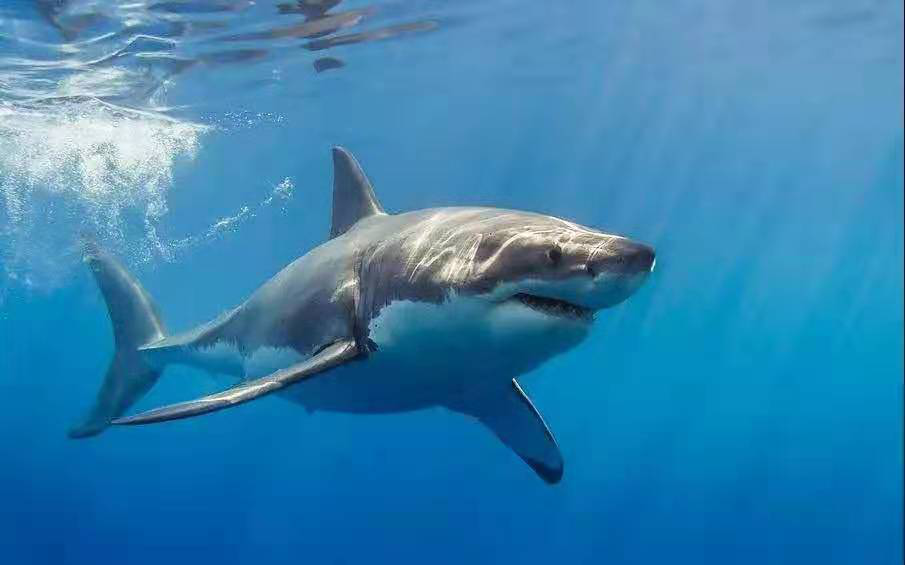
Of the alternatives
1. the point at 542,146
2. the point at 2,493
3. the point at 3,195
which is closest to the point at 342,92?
the point at 542,146

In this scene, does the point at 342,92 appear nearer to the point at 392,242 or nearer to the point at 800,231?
the point at 392,242

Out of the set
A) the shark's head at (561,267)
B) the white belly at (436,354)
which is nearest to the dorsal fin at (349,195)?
the white belly at (436,354)

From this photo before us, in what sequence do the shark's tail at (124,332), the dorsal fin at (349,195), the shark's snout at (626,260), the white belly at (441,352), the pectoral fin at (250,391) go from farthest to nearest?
the shark's tail at (124,332), the dorsal fin at (349,195), the pectoral fin at (250,391), the white belly at (441,352), the shark's snout at (626,260)

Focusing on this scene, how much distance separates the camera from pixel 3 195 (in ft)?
101

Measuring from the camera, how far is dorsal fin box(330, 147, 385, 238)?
7027 mm

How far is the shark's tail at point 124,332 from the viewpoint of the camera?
9188mm

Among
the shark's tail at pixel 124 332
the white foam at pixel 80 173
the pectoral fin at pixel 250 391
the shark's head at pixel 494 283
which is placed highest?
the shark's head at pixel 494 283

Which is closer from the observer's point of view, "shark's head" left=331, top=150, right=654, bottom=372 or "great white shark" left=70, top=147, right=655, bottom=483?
"shark's head" left=331, top=150, right=654, bottom=372

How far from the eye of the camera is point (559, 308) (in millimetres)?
3641

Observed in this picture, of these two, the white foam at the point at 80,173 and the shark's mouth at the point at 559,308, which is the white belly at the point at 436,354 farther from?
the white foam at the point at 80,173

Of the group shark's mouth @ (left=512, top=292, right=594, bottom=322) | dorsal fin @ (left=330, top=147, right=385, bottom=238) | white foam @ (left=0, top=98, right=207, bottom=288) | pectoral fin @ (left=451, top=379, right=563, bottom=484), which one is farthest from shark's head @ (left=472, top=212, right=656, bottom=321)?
white foam @ (left=0, top=98, right=207, bottom=288)

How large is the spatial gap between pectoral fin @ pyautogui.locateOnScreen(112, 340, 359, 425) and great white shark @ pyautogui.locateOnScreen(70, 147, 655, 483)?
0.03 ft

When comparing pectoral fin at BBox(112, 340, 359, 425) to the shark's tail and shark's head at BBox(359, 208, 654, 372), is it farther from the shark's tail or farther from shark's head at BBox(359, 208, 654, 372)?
the shark's tail

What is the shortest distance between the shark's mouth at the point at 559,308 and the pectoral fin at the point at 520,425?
203cm
